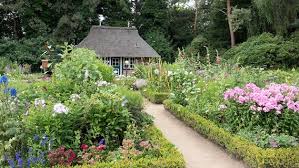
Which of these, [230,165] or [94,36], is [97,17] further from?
[230,165]

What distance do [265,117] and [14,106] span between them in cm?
389

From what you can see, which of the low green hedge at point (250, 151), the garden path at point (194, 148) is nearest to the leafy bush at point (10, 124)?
the garden path at point (194, 148)

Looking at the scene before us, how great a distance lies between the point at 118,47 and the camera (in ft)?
78.0

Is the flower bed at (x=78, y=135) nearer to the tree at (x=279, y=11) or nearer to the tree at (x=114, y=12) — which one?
the tree at (x=279, y=11)

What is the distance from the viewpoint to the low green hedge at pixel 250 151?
185 inches

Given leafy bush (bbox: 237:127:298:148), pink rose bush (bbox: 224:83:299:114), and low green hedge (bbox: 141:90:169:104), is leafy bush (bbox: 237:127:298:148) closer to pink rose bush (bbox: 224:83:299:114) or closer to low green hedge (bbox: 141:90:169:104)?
pink rose bush (bbox: 224:83:299:114)

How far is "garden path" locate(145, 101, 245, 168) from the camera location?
Answer: 5.28 meters

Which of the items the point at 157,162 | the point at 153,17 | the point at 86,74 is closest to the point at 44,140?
the point at 157,162

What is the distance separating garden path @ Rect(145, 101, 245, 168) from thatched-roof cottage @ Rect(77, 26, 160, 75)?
49.1 ft

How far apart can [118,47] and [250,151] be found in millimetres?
19461

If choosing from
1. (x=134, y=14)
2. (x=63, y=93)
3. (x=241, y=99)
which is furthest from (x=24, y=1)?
(x=241, y=99)

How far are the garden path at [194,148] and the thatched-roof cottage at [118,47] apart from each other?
1498 cm

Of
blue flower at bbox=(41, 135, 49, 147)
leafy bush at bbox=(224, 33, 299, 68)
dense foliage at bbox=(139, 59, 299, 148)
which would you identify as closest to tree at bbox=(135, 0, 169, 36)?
leafy bush at bbox=(224, 33, 299, 68)

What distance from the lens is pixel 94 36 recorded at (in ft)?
79.4
